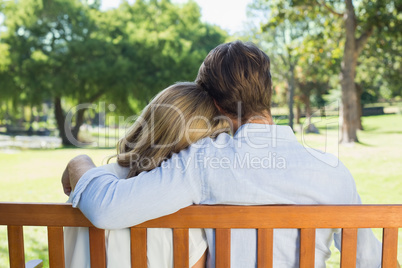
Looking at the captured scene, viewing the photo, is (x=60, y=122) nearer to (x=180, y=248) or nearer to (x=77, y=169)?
(x=77, y=169)

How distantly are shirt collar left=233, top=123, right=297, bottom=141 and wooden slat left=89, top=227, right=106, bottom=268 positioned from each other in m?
0.62

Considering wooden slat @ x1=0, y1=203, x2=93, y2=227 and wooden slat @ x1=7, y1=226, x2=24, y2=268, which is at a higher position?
wooden slat @ x1=0, y1=203, x2=93, y2=227

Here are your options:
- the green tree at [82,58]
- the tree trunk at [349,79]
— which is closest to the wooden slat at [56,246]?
the tree trunk at [349,79]

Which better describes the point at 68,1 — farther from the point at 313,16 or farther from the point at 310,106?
the point at 310,106

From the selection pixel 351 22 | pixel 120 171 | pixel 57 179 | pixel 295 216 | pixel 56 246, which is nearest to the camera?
pixel 295 216

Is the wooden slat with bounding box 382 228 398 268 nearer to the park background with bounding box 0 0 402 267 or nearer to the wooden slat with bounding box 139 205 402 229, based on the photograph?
the wooden slat with bounding box 139 205 402 229

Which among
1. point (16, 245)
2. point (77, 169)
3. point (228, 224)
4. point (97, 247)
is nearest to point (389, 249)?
point (228, 224)

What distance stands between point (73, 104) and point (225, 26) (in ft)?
49.5

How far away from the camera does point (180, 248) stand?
1.34 meters

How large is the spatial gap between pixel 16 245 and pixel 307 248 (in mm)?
1084

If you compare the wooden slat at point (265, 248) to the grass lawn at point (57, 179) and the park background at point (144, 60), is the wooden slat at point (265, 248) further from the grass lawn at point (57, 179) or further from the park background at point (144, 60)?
the park background at point (144, 60)

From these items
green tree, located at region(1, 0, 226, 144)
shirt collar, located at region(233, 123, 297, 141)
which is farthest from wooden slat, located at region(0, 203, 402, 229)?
green tree, located at region(1, 0, 226, 144)

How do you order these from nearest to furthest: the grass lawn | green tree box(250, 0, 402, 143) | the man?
1. the man
2. the grass lawn
3. green tree box(250, 0, 402, 143)

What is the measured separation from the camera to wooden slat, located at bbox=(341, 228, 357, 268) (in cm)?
131
